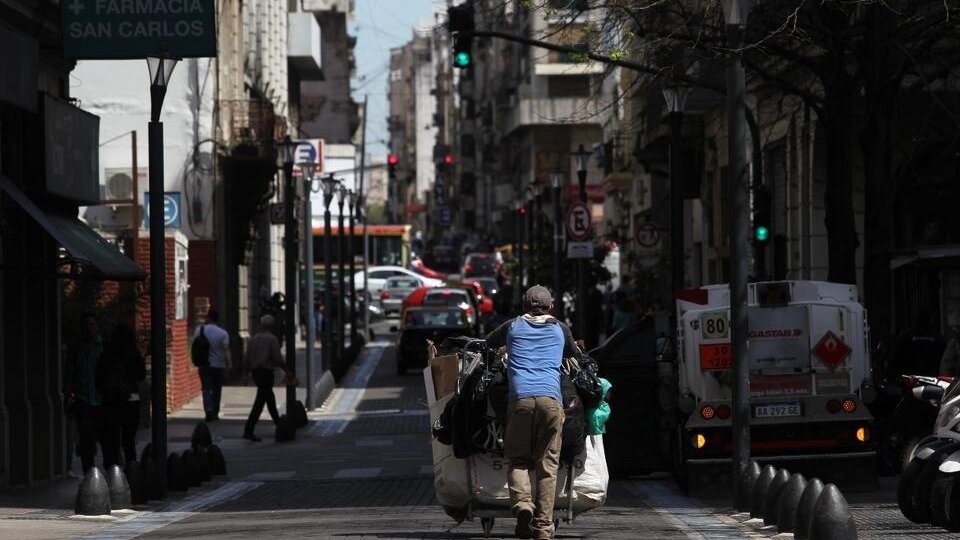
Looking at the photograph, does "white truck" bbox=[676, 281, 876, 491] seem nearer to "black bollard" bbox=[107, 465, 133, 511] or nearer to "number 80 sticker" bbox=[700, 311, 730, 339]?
"number 80 sticker" bbox=[700, 311, 730, 339]

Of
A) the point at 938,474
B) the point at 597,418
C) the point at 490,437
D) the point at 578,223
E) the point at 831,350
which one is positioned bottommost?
the point at 938,474

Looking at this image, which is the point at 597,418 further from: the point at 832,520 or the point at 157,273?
the point at 157,273

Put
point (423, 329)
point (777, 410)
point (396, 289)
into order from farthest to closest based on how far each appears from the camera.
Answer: point (396, 289)
point (423, 329)
point (777, 410)

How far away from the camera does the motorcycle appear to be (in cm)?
1371

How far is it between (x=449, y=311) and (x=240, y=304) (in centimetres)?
478

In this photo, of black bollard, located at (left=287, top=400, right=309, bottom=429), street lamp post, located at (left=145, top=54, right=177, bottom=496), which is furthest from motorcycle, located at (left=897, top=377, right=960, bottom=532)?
black bollard, located at (left=287, top=400, right=309, bottom=429)

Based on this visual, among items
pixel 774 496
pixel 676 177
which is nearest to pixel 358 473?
pixel 676 177

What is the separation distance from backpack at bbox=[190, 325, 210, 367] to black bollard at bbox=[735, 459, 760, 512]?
17.1 m

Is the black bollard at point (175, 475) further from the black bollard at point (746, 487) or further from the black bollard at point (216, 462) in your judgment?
the black bollard at point (746, 487)

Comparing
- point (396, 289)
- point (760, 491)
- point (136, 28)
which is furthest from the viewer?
point (396, 289)

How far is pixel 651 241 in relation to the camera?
39.1 metres

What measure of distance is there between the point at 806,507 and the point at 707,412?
5980 millimetres

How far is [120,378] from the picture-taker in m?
21.7

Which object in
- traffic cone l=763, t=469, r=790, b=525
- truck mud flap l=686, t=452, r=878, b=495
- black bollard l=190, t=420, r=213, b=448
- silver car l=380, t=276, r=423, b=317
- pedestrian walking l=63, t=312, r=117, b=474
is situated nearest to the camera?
traffic cone l=763, t=469, r=790, b=525
